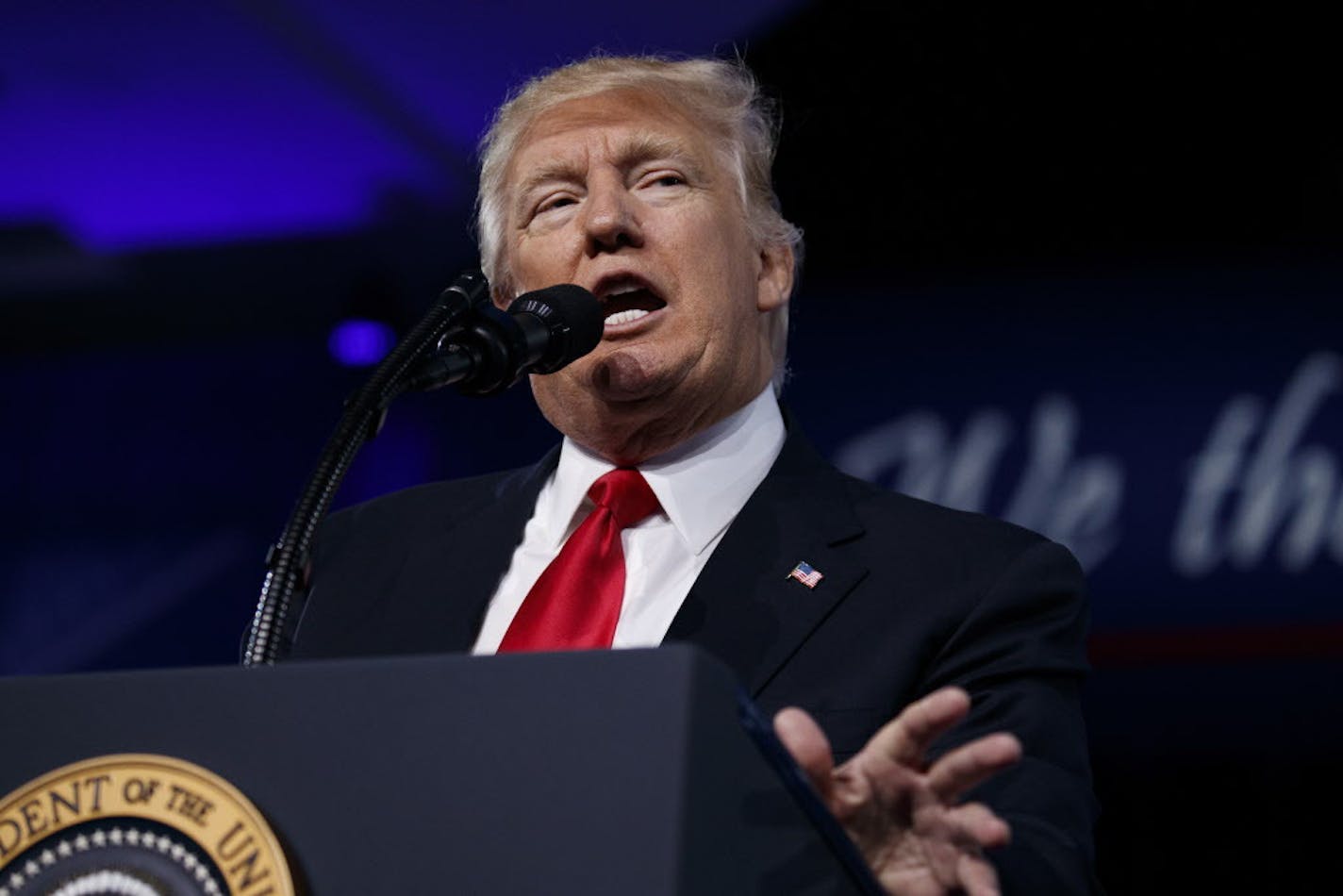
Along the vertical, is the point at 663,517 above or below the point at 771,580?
above

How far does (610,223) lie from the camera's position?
184 centimetres

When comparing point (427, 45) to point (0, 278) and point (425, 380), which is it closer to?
point (0, 278)

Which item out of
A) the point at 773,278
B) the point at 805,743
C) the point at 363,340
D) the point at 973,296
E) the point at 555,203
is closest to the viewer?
the point at 805,743

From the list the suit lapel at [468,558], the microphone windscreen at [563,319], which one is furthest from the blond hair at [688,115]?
the microphone windscreen at [563,319]

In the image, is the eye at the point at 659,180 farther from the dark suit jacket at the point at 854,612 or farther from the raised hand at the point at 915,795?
the raised hand at the point at 915,795

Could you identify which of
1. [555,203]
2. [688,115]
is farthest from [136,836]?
[688,115]

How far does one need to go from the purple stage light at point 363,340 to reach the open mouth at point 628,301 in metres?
2.46

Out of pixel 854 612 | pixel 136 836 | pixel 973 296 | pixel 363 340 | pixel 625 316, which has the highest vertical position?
pixel 363 340

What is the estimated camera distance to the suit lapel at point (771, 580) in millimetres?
1545

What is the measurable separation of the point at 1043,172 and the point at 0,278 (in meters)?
3.07

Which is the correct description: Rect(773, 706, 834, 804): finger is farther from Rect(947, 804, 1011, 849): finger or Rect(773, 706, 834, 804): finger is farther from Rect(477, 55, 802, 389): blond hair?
Rect(477, 55, 802, 389): blond hair

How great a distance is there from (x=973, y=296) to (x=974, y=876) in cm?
281

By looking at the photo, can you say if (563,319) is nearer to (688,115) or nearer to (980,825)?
(980,825)

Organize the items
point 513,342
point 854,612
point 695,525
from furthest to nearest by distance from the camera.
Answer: point 695,525 < point 854,612 < point 513,342
